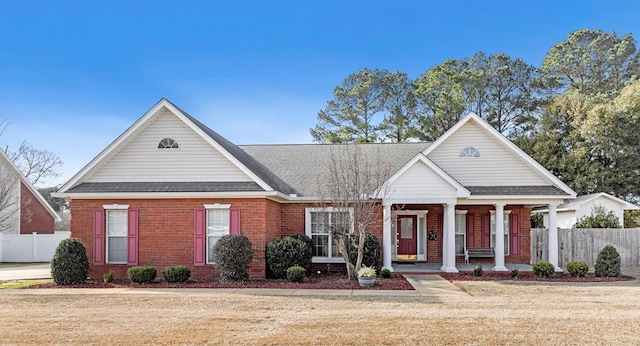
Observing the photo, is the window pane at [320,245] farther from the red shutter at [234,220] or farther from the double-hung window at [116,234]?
the double-hung window at [116,234]

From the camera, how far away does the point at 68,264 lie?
17109 mm

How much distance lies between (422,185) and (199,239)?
814 centimetres

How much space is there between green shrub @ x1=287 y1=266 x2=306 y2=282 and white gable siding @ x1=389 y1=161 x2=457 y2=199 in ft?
15.1

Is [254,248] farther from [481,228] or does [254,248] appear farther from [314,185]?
[481,228]

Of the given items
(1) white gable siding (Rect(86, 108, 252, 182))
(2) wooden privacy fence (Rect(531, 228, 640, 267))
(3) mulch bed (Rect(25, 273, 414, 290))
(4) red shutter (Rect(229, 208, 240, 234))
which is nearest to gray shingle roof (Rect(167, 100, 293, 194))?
(1) white gable siding (Rect(86, 108, 252, 182))

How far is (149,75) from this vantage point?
2230 centimetres

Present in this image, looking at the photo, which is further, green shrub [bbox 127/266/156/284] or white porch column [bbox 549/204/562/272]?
white porch column [bbox 549/204/562/272]

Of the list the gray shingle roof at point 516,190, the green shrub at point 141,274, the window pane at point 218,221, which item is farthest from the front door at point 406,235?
the green shrub at point 141,274

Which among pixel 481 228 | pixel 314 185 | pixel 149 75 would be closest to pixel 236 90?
pixel 149 75

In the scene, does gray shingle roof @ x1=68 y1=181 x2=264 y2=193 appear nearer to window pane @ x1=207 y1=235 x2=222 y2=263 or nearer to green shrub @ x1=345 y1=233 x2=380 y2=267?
window pane @ x1=207 y1=235 x2=222 y2=263

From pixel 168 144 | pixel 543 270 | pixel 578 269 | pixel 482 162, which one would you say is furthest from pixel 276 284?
pixel 578 269

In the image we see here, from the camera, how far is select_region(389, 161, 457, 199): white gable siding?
19641mm

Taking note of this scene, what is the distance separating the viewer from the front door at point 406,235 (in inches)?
927

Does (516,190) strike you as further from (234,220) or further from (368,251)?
(234,220)
